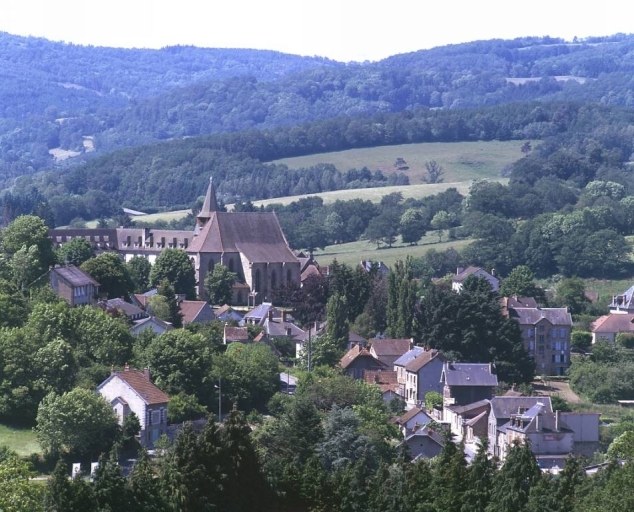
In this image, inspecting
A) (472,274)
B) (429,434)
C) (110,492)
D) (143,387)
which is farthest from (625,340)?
(110,492)

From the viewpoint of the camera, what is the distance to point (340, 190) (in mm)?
179500

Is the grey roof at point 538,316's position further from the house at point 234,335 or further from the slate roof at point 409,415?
the slate roof at point 409,415

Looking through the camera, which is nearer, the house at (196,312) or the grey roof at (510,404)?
the grey roof at (510,404)

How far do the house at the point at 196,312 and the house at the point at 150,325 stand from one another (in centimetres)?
577

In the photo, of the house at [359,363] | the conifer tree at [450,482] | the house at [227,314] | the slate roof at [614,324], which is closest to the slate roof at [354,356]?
the house at [359,363]

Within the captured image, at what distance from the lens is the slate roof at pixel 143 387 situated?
60.3 m

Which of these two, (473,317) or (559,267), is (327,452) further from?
(559,267)

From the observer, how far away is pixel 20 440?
58500 mm

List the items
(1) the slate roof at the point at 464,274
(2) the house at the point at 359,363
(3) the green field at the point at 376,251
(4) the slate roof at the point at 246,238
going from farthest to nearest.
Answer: (3) the green field at the point at 376,251 < (1) the slate roof at the point at 464,274 < (4) the slate roof at the point at 246,238 < (2) the house at the point at 359,363

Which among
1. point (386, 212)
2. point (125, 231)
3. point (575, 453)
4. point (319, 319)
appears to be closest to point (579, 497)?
point (575, 453)

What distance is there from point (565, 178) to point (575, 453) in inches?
4231

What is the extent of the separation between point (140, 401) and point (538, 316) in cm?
2975

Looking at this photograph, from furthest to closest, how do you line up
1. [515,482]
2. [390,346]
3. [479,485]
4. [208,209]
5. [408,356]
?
[208,209]
[390,346]
[408,356]
[479,485]
[515,482]

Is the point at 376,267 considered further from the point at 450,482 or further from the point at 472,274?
the point at 450,482
